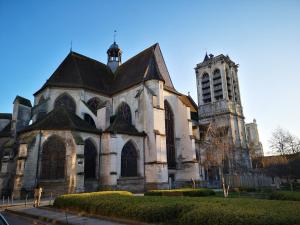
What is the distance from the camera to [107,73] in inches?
1292

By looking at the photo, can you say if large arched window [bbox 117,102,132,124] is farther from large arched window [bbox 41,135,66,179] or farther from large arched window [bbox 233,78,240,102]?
large arched window [bbox 233,78,240,102]

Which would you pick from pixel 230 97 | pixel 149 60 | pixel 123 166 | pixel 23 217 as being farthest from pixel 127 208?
pixel 230 97

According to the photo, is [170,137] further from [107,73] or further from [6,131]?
[6,131]

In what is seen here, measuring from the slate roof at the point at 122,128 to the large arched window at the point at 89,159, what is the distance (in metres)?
2.03

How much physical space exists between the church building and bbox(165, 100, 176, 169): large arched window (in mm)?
110

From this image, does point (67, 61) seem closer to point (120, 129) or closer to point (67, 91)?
point (67, 91)

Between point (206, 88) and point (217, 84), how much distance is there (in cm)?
226

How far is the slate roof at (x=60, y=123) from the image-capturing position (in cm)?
2011

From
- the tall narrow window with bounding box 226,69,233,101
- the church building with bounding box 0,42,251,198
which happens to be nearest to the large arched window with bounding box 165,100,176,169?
the church building with bounding box 0,42,251,198

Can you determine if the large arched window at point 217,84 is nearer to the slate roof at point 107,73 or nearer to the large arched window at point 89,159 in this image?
the slate roof at point 107,73

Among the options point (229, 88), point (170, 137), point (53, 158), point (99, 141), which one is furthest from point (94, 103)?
point (229, 88)

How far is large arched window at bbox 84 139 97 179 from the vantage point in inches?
838

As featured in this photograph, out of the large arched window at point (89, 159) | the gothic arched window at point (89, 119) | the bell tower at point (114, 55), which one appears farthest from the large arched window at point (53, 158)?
the bell tower at point (114, 55)

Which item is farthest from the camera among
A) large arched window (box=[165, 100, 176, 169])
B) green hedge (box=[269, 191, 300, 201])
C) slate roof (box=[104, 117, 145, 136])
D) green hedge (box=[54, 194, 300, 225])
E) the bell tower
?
the bell tower
